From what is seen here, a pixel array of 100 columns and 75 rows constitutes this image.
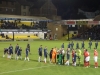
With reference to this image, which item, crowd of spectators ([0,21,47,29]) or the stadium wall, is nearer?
crowd of spectators ([0,21,47,29])

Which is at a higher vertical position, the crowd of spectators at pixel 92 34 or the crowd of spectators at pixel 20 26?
the crowd of spectators at pixel 20 26

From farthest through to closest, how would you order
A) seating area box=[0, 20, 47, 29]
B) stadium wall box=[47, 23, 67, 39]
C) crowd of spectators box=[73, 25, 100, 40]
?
stadium wall box=[47, 23, 67, 39], seating area box=[0, 20, 47, 29], crowd of spectators box=[73, 25, 100, 40]

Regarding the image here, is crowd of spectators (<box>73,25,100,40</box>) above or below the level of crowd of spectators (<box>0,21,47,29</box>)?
below

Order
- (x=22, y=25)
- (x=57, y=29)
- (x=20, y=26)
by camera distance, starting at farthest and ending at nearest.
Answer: (x=57, y=29), (x=22, y=25), (x=20, y=26)

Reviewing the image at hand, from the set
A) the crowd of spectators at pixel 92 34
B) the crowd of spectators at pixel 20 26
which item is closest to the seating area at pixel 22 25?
the crowd of spectators at pixel 20 26

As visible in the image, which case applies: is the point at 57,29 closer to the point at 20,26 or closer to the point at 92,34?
the point at 92,34

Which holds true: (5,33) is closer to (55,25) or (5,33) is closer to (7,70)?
(55,25)

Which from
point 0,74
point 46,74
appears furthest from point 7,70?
point 46,74

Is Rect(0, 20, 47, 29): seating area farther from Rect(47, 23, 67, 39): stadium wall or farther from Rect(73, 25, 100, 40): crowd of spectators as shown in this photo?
Rect(73, 25, 100, 40): crowd of spectators

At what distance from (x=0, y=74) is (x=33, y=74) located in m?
3.01

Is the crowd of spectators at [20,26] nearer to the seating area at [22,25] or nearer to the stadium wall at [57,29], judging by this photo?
the seating area at [22,25]

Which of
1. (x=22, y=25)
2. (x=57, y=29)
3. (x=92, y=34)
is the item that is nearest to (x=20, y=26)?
(x=22, y=25)

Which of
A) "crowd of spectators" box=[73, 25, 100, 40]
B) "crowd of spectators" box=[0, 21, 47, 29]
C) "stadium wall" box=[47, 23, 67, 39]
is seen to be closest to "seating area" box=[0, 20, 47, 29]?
"crowd of spectators" box=[0, 21, 47, 29]

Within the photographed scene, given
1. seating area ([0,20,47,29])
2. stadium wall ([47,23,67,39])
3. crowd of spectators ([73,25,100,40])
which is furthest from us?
stadium wall ([47,23,67,39])
